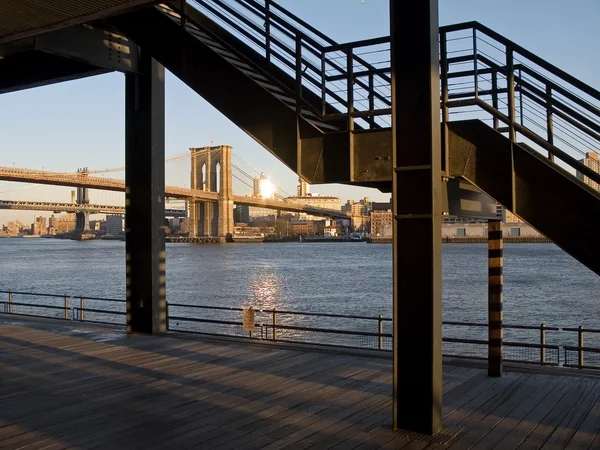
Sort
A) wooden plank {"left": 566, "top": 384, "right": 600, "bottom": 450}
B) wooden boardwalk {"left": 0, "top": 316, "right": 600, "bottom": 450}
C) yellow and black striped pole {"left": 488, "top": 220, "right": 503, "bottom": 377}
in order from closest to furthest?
wooden plank {"left": 566, "top": 384, "right": 600, "bottom": 450}, wooden boardwalk {"left": 0, "top": 316, "right": 600, "bottom": 450}, yellow and black striped pole {"left": 488, "top": 220, "right": 503, "bottom": 377}

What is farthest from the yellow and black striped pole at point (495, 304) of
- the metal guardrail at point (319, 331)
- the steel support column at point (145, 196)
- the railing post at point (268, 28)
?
the steel support column at point (145, 196)

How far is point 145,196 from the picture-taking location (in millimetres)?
13891

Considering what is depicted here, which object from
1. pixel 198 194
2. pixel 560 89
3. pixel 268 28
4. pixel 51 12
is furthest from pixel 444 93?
pixel 198 194

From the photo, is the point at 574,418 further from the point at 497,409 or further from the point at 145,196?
the point at 145,196

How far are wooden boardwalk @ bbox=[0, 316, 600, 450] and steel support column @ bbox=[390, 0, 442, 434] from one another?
51cm

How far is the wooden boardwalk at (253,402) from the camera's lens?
684cm

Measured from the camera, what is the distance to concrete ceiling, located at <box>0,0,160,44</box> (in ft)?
24.0

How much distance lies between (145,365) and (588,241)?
23.4 feet

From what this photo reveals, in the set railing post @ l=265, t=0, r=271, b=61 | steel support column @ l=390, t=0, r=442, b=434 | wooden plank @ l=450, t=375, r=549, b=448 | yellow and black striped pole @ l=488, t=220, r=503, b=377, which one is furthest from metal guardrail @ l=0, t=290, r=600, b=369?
steel support column @ l=390, t=0, r=442, b=434

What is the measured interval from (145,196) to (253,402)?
269 inches

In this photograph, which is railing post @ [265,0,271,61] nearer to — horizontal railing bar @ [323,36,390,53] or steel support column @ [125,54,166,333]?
horizontal railing bar @ [323,36,390,53]

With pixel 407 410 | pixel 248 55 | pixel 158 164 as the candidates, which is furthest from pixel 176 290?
pixel 407 410

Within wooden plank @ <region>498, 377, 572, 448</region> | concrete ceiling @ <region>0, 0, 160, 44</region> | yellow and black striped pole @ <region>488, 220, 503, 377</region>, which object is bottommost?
wooden plank @ <region>498, 377, 572, 448</region>

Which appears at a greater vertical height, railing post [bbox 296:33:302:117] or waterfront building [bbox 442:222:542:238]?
railing post [bbox 296:33:302:117]
